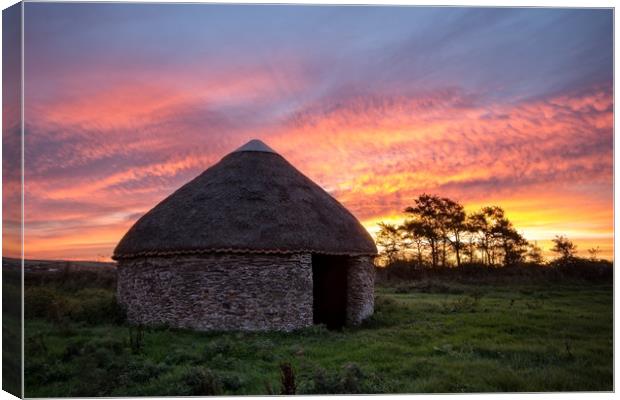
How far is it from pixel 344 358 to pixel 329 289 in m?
6.76

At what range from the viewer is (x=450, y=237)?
39188 mm

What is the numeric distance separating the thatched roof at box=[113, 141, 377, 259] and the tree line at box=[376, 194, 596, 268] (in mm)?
19244

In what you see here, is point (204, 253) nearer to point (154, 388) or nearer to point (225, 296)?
point (225, 296)

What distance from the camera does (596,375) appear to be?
1059 cm

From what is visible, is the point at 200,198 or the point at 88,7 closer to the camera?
the point at 88,7

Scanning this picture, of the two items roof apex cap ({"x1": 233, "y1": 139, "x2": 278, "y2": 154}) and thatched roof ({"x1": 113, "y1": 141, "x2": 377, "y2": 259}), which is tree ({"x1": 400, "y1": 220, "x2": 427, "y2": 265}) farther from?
roof apex cap ({"x1": 233, "y1": 139, "x2": 278, "y2": 154})

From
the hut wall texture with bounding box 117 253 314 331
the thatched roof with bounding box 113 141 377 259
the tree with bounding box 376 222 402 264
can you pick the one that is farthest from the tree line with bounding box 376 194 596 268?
the hut wall texture with bounding box 117 253 314 331

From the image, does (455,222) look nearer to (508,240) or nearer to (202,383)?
(508,240)

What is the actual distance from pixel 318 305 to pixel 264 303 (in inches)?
169

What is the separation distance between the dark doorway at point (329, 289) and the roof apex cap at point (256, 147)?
4035 mm

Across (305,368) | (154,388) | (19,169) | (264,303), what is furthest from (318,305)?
(19,169)

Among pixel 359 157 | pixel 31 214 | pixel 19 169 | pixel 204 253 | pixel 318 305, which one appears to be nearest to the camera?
pixel 19 169

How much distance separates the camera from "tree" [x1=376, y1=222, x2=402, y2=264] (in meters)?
43.0

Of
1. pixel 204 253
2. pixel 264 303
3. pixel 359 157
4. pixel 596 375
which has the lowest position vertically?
pixel 596 375
